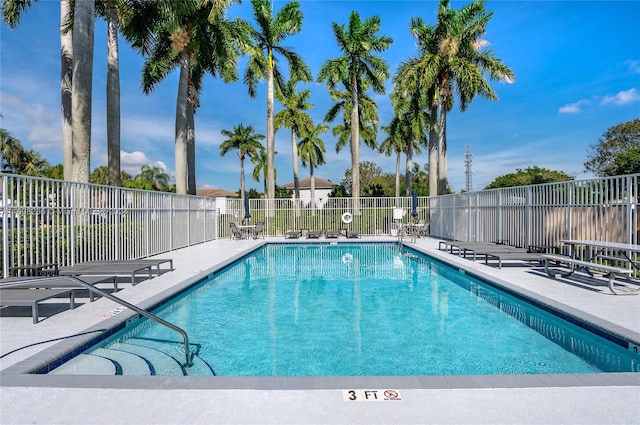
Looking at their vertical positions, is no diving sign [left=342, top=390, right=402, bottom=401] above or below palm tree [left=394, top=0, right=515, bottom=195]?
below

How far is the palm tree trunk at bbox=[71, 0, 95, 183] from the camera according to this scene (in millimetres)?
10562

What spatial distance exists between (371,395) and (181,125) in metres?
16.6

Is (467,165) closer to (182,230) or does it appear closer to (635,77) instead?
(635,77)

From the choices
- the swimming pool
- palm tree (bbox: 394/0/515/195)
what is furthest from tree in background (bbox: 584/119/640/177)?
the swimming pool

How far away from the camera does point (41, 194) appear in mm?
7242

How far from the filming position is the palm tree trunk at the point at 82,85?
34.7 ft

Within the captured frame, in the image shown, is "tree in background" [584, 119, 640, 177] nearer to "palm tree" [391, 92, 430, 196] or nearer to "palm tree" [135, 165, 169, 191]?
"palm tree" [391, 92, 430, 196]

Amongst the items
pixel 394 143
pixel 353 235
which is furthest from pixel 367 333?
pixel 394 143

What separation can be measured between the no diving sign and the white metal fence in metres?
6.38

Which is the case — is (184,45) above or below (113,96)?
above

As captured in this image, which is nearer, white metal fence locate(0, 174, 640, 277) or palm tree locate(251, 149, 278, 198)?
white metal fence locate(0, 174, 640, 277)

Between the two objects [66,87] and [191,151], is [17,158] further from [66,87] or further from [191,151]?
[66,87]

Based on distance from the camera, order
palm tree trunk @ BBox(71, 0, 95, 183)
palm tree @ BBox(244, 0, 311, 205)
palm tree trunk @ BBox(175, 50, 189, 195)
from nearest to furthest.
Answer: palm tree trunk @ BBox(71, 0, 95, 183) < palm tree trunk @ BBox(175, 50, 189, 195) < palm tree @ BBox(244, 0, 311, 205)

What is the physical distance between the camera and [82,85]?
1089cm
